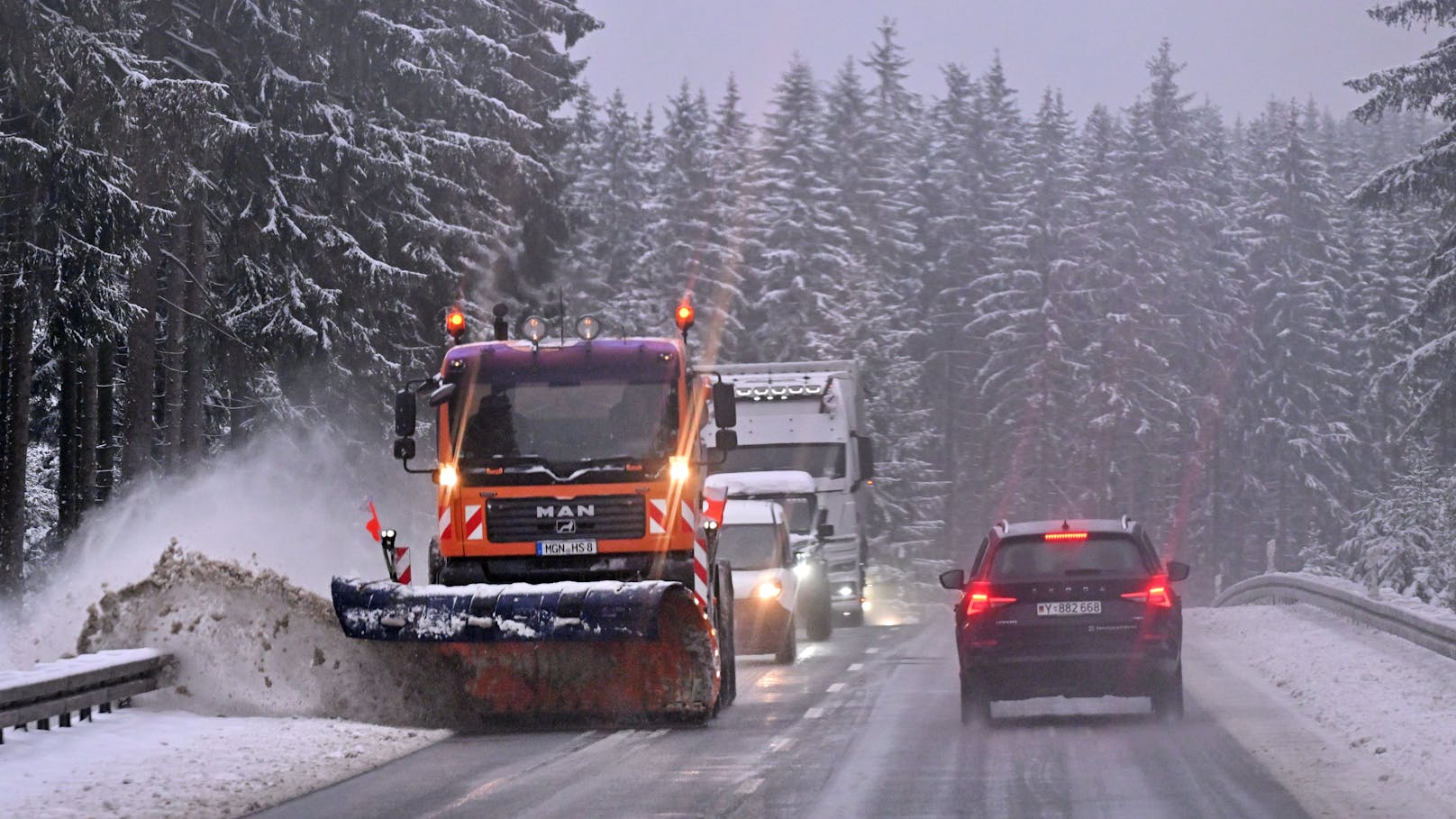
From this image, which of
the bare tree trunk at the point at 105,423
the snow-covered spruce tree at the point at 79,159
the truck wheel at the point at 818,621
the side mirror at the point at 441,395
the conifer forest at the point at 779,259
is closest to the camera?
the side mirror at the point at 441,395

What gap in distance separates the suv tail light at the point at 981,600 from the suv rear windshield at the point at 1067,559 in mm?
115

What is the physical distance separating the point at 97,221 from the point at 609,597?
15.4 m

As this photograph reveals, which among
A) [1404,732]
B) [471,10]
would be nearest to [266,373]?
[471,10]

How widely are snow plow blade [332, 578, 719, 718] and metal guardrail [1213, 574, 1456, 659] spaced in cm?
652

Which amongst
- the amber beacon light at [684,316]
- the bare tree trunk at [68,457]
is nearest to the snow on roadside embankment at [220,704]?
the amber beacon light at [684,316]

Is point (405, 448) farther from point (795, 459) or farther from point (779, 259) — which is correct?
point (779, 259)

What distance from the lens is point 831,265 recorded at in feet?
213

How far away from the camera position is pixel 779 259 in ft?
209

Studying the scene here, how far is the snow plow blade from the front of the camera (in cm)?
1470

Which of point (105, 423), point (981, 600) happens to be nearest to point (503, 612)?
point (981, 600)

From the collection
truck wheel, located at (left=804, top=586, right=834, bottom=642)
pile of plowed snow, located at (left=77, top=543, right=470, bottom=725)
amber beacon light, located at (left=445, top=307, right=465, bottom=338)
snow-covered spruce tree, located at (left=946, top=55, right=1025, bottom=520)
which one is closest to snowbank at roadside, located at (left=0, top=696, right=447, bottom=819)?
pile of plowed snow, located at (left=77, top=543, right=470, bottom=725)

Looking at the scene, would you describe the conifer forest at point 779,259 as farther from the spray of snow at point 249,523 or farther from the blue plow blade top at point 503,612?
the blue plow blade top at point 503,612

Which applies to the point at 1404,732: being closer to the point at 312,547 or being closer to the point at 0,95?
the point at 0,95

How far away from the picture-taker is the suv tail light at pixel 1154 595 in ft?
47.7
